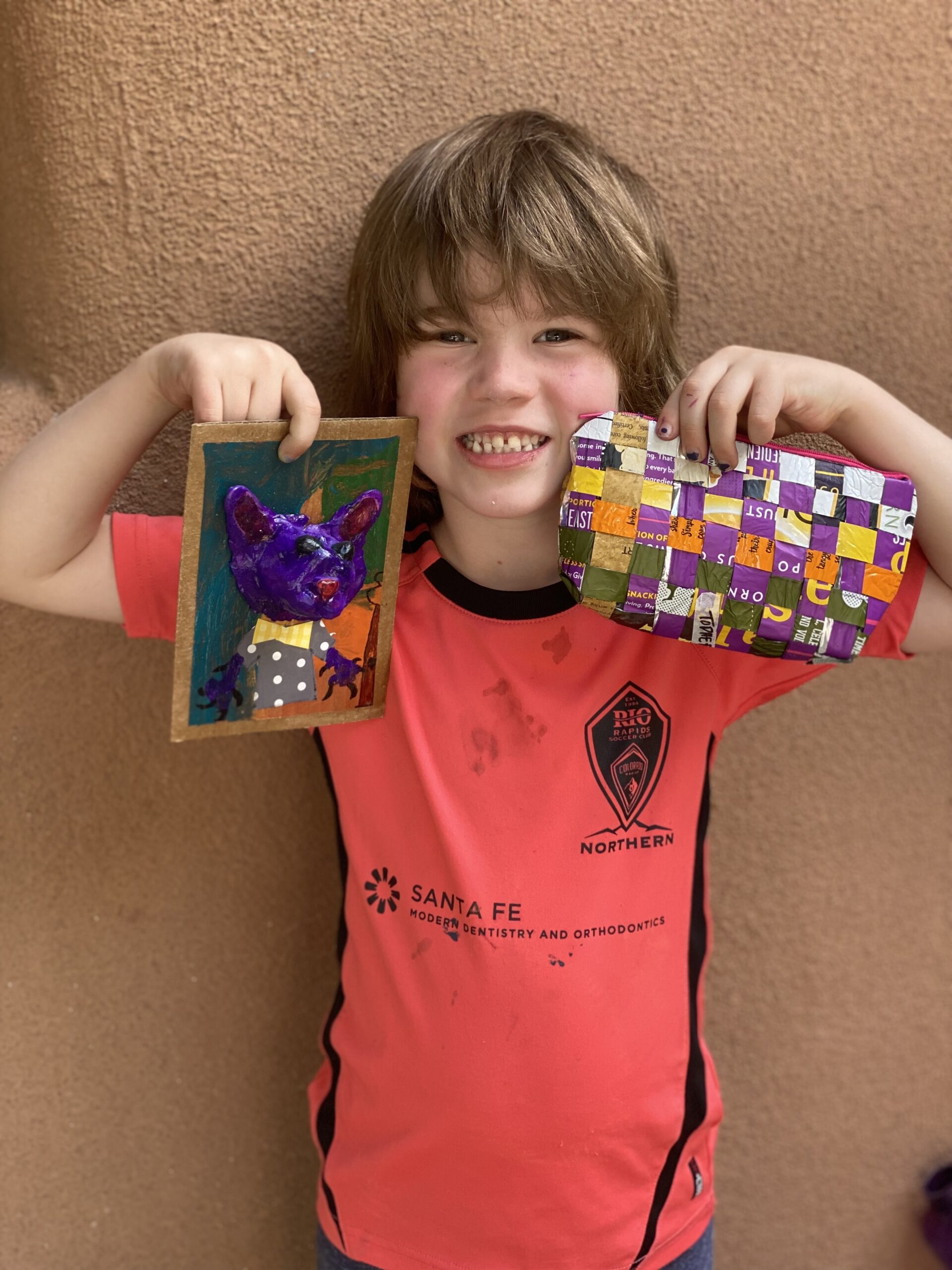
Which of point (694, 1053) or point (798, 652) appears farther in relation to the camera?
point (694, 1053)

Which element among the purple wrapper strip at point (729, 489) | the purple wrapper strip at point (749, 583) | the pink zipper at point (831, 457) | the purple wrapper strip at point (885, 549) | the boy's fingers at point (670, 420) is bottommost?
the purple wrapper strip at point (749, 583)

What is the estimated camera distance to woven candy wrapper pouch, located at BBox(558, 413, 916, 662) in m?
0.76

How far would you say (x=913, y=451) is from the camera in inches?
31.8

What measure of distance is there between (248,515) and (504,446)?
20 cm

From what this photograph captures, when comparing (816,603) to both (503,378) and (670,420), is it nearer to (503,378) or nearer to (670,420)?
(670,420)

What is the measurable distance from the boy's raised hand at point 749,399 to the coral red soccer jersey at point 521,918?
14 centimetres

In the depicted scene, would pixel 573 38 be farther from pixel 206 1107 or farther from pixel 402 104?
pixel 206 1107

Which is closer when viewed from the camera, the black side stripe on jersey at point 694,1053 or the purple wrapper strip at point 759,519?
the purple wrapper strip at point 759,519

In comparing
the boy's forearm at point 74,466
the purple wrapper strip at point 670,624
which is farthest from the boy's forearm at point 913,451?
the boy's forearm at point 74,466

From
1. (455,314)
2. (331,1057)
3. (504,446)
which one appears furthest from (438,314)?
(331,1057)

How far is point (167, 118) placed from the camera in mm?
897

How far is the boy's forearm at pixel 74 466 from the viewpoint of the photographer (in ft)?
2.57

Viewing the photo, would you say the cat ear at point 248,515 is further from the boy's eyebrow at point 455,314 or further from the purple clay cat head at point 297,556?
the boy's eyebrow at point 455,314

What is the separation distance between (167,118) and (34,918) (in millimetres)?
734
